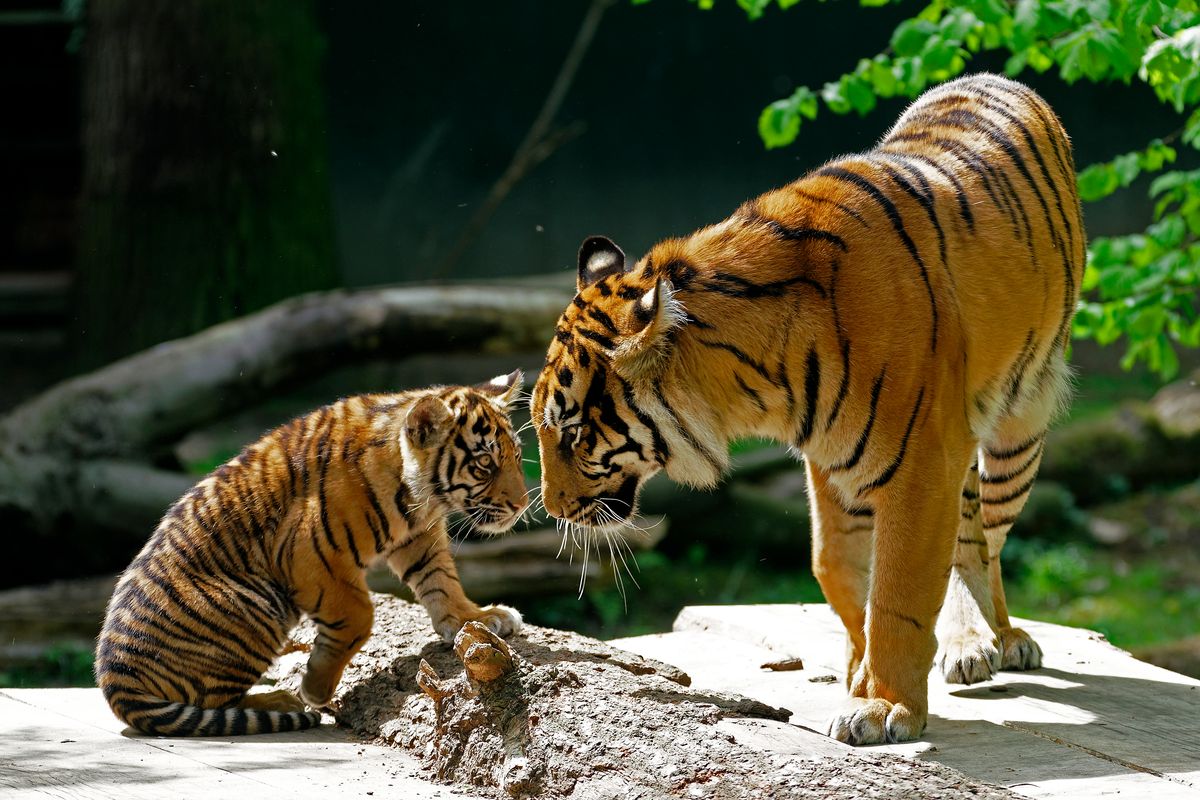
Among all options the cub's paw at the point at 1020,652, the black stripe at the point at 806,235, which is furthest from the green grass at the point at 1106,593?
the black stripe at the point at 806,235

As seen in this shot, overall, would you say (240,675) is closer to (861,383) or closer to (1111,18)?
(861,383)

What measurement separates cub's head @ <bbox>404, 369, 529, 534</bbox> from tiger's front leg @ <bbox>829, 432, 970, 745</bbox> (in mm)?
1093

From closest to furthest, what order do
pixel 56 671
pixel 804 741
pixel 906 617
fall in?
pixel 804 741 < pixel 906 617 < pixel 56 671

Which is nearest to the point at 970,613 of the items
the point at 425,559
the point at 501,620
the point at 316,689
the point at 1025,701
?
the point at 1025,701

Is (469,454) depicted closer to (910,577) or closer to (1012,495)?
(910,577)

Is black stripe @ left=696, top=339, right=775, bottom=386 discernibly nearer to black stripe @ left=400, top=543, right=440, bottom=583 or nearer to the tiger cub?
the tiger cub

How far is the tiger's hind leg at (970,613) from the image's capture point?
3756mm

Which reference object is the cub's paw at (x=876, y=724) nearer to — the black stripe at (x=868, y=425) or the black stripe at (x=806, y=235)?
the black stripe at (x=868, y=425)

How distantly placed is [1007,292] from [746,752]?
62.2 inches

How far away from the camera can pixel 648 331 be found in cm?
312

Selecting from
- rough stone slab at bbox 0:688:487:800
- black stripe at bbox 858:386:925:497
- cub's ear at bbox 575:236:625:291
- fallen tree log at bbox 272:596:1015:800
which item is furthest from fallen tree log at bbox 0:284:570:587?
black stripe at bbox 858:386:925:497

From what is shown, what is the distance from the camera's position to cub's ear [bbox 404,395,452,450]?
362 centimetres

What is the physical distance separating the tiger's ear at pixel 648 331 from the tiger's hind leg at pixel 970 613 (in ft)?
3.66

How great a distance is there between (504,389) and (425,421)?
1.36 feet
